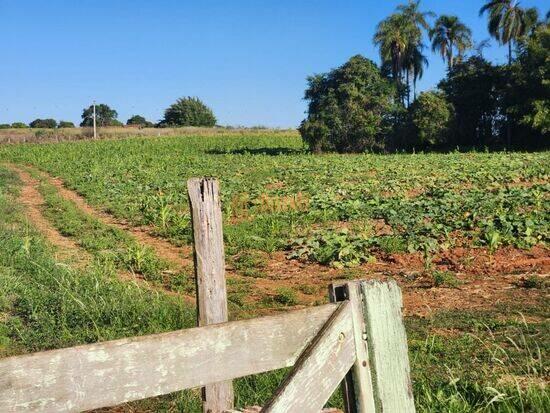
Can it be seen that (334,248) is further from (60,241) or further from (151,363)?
(151,363)

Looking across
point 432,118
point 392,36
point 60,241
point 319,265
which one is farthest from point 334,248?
point 392,36

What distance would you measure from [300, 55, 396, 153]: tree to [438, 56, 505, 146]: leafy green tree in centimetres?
450

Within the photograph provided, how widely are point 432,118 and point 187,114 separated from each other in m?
66.8

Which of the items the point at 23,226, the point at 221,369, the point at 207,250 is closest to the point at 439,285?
the point at 207,250

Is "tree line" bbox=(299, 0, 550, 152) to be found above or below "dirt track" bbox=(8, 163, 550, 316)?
above

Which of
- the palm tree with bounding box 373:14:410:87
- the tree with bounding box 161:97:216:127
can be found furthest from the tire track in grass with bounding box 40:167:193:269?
the tree with bounding box 161:97:216:127

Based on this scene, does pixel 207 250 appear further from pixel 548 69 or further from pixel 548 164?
pixel 548 69

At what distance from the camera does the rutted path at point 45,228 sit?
33.1 feet

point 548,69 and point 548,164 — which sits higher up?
point 548,69

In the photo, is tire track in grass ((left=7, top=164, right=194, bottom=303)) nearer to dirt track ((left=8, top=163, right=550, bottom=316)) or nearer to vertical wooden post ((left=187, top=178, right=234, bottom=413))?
dirt track ((left=8, top=163, right=550, bottom=316))

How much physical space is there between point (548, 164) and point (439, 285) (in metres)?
16.4

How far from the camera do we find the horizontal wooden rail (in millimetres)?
1659

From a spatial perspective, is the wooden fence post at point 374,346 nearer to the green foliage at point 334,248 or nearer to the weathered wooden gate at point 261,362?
the weathered wooden gate at point 261,362

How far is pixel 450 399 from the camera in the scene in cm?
356
